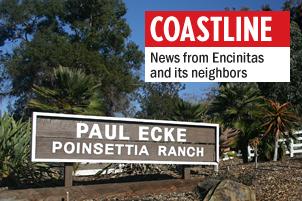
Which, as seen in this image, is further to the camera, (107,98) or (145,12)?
(107,98)

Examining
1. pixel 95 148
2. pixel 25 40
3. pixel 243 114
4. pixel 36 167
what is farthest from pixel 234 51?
pixel 25 40

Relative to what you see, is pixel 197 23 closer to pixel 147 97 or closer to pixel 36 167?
pixel 36 167

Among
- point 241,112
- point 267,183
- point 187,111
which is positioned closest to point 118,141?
point 267,183

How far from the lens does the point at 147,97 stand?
5828 centimetres

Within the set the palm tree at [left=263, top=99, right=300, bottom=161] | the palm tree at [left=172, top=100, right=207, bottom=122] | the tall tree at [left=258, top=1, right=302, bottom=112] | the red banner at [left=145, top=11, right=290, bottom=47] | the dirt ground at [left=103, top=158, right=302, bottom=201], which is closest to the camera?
the red banner at [left=145, top=11, right=290, bottom=47]

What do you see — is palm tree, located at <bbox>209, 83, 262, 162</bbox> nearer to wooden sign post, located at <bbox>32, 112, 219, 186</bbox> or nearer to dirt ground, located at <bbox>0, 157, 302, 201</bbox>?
dirt ground, located at <bbox>0, 157, 302, 201</bbox>

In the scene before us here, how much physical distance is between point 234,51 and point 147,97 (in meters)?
49.2

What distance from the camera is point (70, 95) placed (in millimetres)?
14195

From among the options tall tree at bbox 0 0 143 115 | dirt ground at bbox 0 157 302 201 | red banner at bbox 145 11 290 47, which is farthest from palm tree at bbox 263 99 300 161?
tall tree at bbox 0 0 143 115

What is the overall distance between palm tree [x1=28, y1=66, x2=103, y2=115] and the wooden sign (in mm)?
3239

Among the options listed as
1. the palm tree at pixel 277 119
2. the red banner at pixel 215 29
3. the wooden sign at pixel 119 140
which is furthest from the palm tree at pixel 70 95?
the red banner at pixel 215 29

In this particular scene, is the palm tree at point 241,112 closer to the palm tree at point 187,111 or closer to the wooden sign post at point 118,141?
the palm tree at point 187,111

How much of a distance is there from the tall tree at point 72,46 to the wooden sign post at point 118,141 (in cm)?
2696

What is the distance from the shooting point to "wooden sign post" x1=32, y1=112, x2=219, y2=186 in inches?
415
